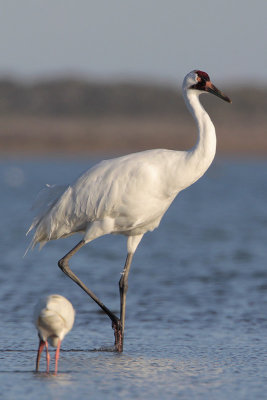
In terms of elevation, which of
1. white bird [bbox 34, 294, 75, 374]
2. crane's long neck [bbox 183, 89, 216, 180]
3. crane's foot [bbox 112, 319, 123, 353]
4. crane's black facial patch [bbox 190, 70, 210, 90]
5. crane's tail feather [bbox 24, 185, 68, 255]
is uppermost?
crane's black facial patch [bbox 190, 70, 210, 90]

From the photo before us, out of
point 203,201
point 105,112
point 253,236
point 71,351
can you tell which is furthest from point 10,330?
point 105,112

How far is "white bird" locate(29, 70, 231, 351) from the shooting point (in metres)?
9.02

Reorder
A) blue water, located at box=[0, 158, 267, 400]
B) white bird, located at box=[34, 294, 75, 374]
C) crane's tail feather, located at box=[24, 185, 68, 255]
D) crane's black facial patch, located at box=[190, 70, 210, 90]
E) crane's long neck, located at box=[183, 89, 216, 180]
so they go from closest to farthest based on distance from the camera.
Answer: blue water, located at box=[0, 158, 267, 400], white bird, located at box=[34, 294, 75, 374], crane's long neck, located at box=[183, 89, 216, 180], crane's black facial patch, located at box=[190, 70, 210, 90], crane's tail feather, located at box=[24, 185, 68, 255]

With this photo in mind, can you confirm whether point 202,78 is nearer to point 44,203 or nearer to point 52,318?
point 44,203

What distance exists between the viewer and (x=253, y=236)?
64.1ft

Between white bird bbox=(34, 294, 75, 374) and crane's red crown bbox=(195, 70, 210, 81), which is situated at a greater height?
crane's red crown bbox=(195, 70, 210, 81)

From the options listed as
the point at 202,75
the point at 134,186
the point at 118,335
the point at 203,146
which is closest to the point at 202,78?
the point at 202,75

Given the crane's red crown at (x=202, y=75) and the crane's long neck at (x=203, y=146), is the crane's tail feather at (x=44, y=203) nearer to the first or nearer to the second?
the crane's long neck at (x=203, y=146)

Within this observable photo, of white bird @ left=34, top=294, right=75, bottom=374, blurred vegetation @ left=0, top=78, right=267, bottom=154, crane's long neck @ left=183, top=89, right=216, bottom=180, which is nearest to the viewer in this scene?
white bird @ left=34, top=294, right=75, bottom=374

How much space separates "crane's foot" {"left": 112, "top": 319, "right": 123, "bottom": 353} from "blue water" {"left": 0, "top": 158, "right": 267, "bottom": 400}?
0.29ft

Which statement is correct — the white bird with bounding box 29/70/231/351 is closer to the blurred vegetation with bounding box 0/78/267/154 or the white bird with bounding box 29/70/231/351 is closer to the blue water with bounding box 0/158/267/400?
the blue water with bounding box 0/158/267/400

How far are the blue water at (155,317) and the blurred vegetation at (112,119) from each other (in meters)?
39.8

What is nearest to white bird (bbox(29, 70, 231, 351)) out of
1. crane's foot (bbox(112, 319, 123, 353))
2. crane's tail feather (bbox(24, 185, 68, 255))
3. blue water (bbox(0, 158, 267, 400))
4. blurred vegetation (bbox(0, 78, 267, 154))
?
crane's foot (bbox(112, 319, 123, 353))

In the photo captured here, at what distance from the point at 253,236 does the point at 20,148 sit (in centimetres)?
4499
